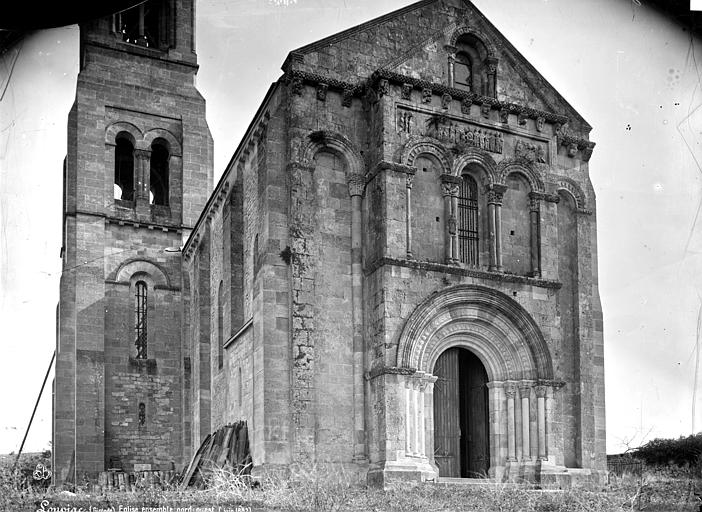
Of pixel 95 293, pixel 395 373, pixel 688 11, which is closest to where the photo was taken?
pixel 688 11

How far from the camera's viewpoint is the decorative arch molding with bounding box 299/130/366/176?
20.6 m

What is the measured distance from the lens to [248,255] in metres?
23.7

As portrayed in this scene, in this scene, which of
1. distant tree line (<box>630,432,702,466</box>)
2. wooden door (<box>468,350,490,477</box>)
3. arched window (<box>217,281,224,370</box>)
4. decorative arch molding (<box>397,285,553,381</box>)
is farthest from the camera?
distant tree line (<box>630,432,702,466</box>)

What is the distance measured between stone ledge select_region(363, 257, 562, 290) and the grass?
203 inches

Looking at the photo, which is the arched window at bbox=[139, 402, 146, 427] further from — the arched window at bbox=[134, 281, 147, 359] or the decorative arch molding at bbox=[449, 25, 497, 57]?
the decorative arch molding at bbox=[449, 25, 497, 57]

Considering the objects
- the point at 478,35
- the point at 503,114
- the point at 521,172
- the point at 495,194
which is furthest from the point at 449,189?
the point at 478,35

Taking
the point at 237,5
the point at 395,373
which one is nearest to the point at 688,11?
the point at 237,5

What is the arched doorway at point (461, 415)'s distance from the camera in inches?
829

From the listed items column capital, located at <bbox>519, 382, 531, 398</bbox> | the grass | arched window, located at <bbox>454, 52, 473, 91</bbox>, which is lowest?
the grass

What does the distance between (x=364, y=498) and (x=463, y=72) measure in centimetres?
1251

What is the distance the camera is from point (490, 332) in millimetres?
21250

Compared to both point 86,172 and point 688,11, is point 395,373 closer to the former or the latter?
point 688,11

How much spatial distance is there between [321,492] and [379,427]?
5246mm

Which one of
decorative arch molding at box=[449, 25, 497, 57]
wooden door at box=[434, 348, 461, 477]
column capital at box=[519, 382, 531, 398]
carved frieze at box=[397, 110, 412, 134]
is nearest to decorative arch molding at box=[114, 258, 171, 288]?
wooden door at box=[434, 348, 461, 477]
